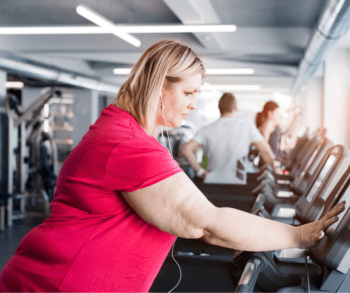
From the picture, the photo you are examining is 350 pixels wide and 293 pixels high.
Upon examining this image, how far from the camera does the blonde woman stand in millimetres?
758

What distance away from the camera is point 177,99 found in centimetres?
91

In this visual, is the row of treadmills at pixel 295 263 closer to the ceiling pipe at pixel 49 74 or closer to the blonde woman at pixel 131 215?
the blonde woman at pixel 131 215

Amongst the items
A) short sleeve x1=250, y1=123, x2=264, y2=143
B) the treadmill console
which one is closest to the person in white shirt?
short sleeve x1=250, y1=123, x2=264, y2=143

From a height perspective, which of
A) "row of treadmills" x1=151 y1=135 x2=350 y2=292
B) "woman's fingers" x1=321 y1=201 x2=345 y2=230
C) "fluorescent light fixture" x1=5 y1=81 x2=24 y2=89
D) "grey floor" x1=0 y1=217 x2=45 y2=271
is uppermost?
"fluorescent light fixture" x1=5 y1=81 x2=24 y2=89

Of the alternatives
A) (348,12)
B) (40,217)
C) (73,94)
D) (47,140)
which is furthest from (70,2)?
(73,94)

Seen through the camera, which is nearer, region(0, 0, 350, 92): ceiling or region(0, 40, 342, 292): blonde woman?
region(0, 40, 342, 292): blonde woman

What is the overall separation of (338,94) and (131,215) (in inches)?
278

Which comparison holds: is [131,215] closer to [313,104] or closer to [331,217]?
[331,217]

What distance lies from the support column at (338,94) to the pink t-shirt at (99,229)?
6.83m

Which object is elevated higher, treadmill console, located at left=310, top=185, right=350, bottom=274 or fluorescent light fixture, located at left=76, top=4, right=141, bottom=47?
fluorescent light fixture, located at left=76, top=4, right=141, bottom=47

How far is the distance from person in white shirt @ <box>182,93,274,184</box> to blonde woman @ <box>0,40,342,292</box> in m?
2.32

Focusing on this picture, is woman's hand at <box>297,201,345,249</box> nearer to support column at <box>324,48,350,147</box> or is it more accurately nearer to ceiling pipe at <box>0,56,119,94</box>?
ceiling pipe at <box>0,56,119,94</box>

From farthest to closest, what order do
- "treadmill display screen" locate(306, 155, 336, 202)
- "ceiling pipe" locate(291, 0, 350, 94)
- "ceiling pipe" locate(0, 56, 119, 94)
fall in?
"ceiling pipe" locate(0, 56, 119, 94)
"ceiling pipe" locate(291, 0, 350, 94)
"treadmill display screen" locate(306, 155, 336, 202)

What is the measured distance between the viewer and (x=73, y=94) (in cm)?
1138
